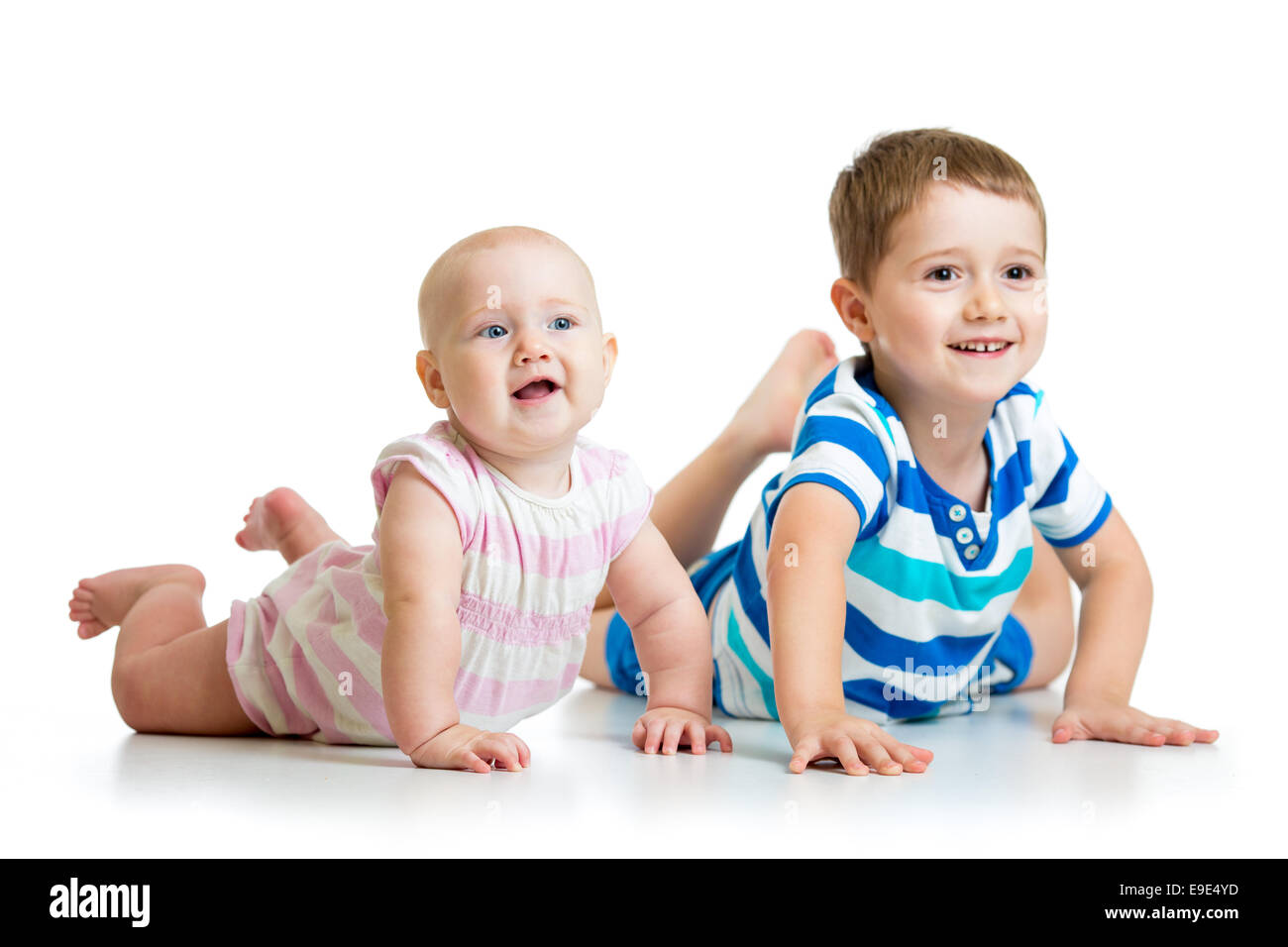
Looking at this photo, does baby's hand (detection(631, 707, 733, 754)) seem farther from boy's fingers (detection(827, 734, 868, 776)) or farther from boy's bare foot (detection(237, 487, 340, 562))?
boy's bare foot (detection(237, 487, 340, 562))

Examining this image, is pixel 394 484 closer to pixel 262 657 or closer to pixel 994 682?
pixel 262 657

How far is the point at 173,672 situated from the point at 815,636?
0.84 metres

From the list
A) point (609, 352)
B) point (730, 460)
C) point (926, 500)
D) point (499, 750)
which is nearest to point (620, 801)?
point (499, 750)

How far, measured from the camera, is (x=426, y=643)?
159 centimetres

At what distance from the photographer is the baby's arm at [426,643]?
160cm

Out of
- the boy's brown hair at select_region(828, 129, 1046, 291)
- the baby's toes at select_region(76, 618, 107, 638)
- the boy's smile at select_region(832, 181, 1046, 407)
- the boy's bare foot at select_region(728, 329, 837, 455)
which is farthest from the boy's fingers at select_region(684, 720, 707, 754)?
the baby's toes at select_region(76, 618, 107, 638)

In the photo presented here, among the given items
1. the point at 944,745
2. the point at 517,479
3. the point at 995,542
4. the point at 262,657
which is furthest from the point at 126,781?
the point at 995,542

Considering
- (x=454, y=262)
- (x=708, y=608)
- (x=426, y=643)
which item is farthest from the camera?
Result: (x=708, y=608)

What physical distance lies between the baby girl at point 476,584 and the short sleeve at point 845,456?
0.21m

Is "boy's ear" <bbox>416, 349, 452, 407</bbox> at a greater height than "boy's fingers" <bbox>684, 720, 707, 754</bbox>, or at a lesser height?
greater

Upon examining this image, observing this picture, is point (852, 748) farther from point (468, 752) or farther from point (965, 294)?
point (965, 294)

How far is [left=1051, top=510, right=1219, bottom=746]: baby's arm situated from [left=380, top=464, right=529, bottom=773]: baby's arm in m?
0.78

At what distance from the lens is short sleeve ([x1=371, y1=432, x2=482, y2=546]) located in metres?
1.65
